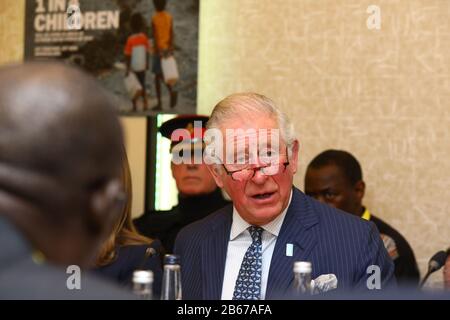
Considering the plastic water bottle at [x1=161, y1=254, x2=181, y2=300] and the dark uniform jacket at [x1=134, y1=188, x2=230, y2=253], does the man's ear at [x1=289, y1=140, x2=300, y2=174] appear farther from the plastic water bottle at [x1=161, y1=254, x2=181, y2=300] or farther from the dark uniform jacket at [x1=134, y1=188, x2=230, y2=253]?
the dark uniform jacket at [x1=134, y1=188, x2=230, y2=253]

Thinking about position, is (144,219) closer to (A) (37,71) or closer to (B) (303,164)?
(B) (303,164)

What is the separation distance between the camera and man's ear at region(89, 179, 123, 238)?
2.89 feet

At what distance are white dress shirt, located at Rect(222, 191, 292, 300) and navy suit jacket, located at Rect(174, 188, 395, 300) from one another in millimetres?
16

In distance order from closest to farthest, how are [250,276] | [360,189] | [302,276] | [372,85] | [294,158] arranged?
[302,276]
[250,276]
[294,158]
[360,189]
[372,85]

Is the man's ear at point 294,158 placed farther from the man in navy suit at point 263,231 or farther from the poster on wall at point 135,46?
the poster on wall at point 135,46

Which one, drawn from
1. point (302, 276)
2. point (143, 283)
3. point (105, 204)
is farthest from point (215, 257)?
point (105, 204)

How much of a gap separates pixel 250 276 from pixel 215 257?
168 millimetres

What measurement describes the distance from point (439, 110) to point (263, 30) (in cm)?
99

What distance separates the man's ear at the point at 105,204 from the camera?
88 centimetres

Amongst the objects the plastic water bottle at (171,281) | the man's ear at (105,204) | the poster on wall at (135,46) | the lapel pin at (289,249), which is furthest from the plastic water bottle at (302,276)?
the poster on wall at (135,46)

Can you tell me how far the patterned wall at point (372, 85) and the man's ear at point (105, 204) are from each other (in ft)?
11.5

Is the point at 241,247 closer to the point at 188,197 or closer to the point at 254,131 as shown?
the point at 254,131

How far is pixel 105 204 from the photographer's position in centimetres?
90

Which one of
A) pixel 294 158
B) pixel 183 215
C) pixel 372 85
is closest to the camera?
pixel 294 158
